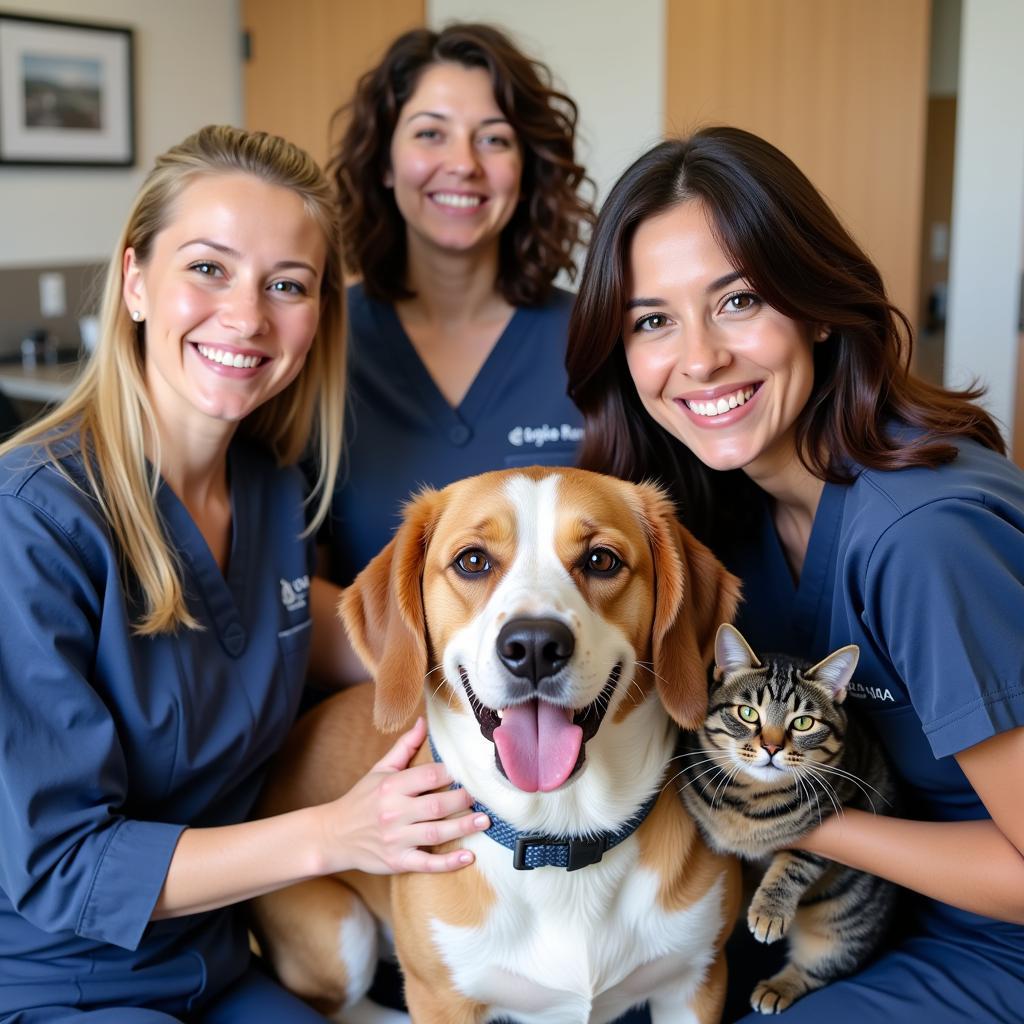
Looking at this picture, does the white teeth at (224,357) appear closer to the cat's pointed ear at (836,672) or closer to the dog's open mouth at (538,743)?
the dog's open mouth at (538,743)

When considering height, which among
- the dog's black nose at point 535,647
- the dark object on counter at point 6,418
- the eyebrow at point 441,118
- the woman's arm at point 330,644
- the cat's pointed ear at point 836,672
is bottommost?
the woman's arm at point 330,644

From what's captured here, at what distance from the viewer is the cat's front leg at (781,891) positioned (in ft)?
4.66

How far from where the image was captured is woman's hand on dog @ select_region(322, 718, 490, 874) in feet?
4.66

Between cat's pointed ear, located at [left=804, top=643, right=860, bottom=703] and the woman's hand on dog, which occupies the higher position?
cat's pointed ear, located at [left=804, top=643, right=860, bottom=703]

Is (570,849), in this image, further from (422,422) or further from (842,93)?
(842,93)


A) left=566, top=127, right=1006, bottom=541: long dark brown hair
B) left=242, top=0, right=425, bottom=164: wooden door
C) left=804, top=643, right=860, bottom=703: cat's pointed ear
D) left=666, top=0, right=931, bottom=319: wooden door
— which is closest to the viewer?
left=804, top=643, right=860, bottom=703: cat's pointed ear

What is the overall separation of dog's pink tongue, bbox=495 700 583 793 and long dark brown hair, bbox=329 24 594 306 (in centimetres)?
124

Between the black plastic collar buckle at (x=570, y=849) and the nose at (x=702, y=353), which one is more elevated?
the nose at (x=702, y=353)

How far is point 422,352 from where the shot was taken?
91.7 inches

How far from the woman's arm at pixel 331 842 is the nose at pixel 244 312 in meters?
0.65

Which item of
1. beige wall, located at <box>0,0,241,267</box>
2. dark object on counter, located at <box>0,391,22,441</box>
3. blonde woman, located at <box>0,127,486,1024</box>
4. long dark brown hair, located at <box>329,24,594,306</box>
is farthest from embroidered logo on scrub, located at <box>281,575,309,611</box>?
beige wall, located at <box>0,0,241,267</box>

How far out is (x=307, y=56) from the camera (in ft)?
17.5

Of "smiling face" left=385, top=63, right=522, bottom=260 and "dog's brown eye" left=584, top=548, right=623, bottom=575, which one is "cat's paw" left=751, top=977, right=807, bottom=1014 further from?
"smiling face" left=385, top=63, right=522, bottom=260

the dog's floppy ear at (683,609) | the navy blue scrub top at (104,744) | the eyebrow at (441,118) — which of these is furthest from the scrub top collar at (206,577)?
the eyebrow at (441,118)
